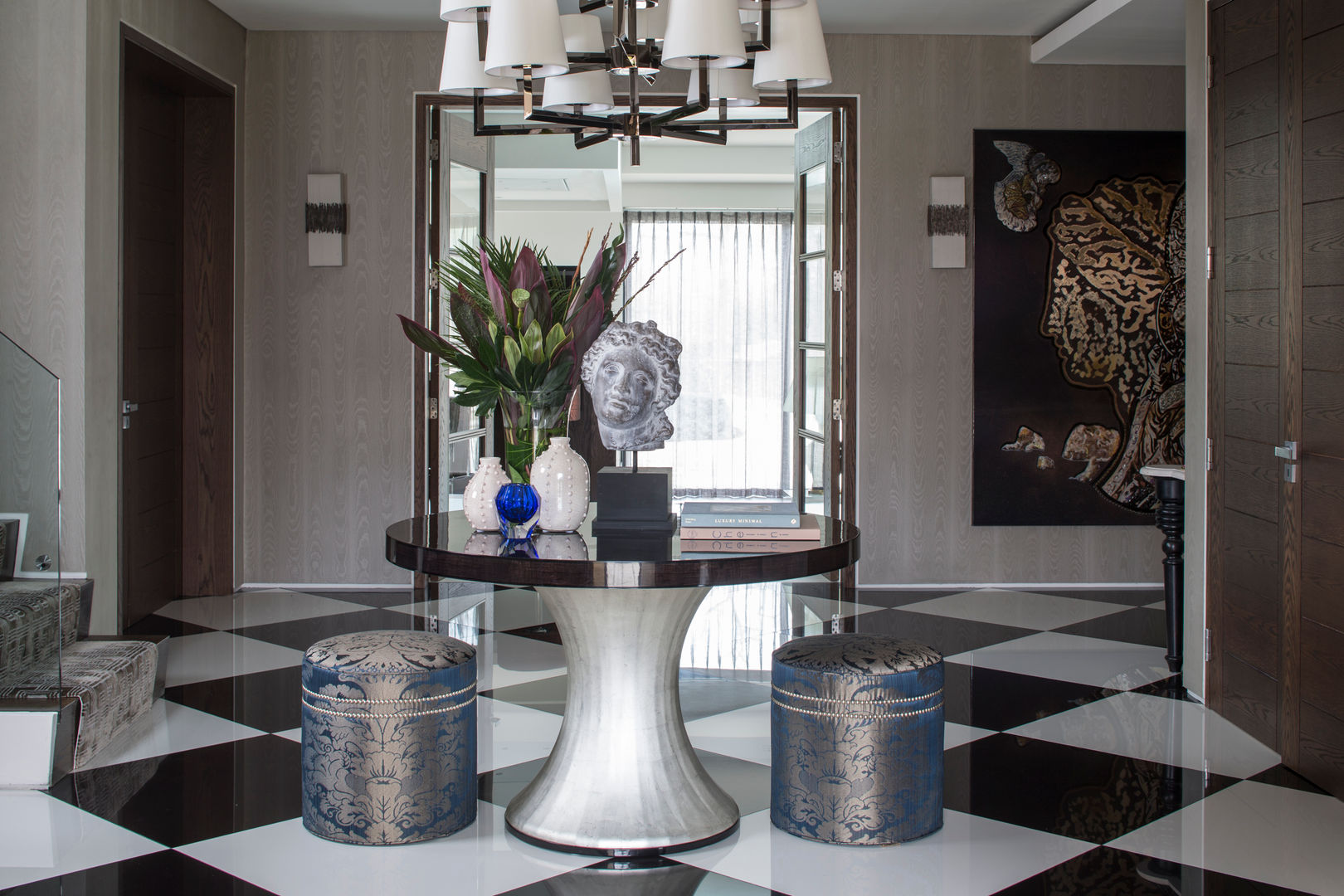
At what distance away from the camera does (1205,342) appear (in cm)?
364

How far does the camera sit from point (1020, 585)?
548 cm

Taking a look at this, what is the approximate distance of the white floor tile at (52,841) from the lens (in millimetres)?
2395

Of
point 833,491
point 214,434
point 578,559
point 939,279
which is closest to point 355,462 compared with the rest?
A: point 214,434

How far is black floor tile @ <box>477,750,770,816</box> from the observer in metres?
2.79

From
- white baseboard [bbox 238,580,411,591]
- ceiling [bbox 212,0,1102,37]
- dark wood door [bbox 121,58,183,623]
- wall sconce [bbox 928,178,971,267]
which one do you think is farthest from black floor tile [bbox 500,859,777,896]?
ceiling [bbox 212,0,1102,37]

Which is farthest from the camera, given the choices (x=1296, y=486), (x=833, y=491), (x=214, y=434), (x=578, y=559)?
(x=833, y=491)

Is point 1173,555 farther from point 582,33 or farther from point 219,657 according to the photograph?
point 219,657

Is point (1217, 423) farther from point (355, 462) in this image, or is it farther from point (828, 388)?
point (355, 462)

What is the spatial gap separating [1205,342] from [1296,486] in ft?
2.30

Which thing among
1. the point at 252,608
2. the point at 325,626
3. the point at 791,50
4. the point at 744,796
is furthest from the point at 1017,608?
the point at 252,608

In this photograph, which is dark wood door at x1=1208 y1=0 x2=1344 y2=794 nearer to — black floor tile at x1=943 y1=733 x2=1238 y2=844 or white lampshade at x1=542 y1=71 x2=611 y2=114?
black floor tile at x1=943 y1=733 x2=1238 y2=844

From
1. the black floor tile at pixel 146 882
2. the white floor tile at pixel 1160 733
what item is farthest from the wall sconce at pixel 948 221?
the black floor tile at pixel 146 882

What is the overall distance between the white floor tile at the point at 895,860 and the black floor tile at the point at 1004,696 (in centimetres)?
83

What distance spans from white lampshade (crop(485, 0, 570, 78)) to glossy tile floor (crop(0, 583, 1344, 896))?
5.42ft
